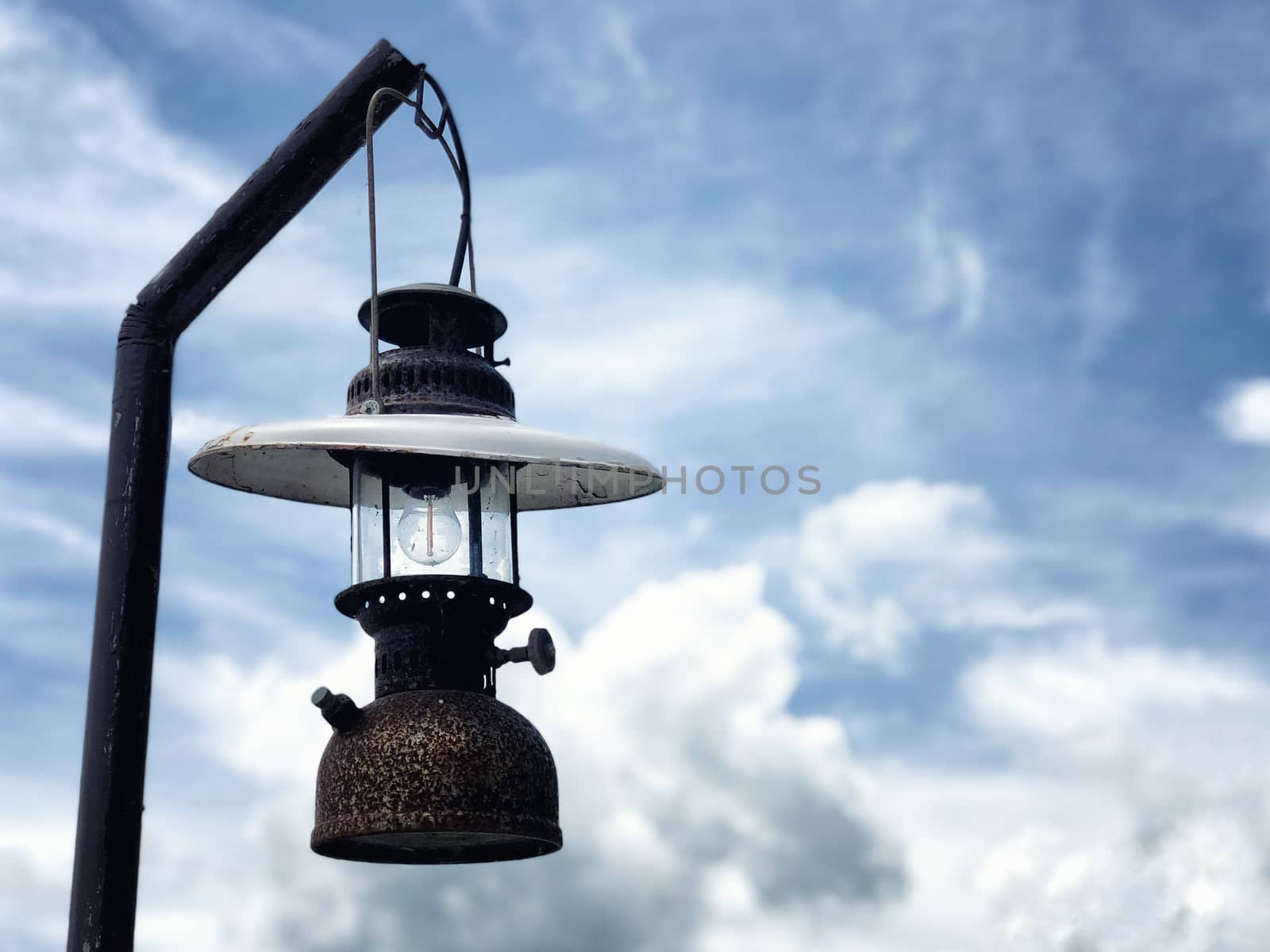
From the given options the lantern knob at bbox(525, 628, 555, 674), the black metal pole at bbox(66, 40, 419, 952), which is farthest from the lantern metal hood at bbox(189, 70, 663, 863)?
the black metal pole at bbox(66, 40, 419, 952)

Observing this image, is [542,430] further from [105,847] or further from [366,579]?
[105,847]

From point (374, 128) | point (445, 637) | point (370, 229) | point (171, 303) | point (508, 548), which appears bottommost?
point (445, 637)

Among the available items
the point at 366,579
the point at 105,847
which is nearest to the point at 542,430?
the point at 366,579

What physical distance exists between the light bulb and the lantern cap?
14 cm

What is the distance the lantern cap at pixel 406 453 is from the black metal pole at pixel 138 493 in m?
0.23

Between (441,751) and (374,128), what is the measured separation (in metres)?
1.62

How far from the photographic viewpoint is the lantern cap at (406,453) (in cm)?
334

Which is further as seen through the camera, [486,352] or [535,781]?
[486,352]

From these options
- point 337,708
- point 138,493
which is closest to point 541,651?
point 337,708

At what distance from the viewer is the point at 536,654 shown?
3812mm

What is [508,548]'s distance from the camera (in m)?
3.95

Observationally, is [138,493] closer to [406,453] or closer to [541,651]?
[406,453]

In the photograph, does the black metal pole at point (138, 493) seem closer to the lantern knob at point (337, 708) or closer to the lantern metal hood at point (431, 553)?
the lantern metal hood at point (431, 553)

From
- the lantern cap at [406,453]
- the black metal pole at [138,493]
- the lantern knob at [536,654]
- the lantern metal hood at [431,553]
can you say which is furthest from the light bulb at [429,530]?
the black metal pole at [138,493]
